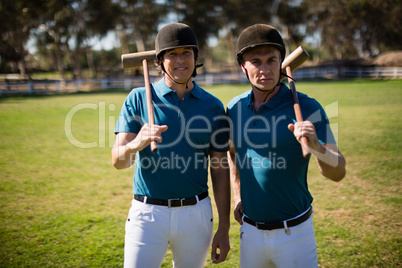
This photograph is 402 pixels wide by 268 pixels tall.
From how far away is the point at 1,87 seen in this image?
28.2 meters

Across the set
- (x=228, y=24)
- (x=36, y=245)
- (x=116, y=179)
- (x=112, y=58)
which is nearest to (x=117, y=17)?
(x=228, y=24)

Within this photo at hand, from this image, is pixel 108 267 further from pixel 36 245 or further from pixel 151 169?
pixel 151 169

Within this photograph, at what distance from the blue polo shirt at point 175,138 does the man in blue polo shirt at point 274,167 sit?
0.34 metres

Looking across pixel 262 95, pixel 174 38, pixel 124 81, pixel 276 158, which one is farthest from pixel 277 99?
pixel 124 81

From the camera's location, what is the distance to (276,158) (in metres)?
2.48

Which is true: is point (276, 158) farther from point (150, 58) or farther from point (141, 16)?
point (141, 16)

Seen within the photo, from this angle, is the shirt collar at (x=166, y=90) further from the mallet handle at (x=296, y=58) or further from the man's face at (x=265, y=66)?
the mallet handle at (x=296, y=58)

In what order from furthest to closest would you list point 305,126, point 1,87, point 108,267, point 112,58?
point 112,58
point 1,87
point 108,267
point 305,126

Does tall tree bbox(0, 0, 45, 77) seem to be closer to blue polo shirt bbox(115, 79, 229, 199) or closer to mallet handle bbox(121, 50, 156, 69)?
mallet handle bbox(121, 50, 156, 69)

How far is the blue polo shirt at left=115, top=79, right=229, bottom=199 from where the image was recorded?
8.73 ft

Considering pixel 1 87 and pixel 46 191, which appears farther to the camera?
pixel 1 87

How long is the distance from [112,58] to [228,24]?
35606mm

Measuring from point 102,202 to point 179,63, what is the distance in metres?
4.27

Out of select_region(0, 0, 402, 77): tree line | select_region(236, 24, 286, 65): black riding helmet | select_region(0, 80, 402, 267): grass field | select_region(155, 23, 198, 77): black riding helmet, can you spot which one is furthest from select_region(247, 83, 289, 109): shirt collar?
select_region(0, 0, 402, 77): tree line
